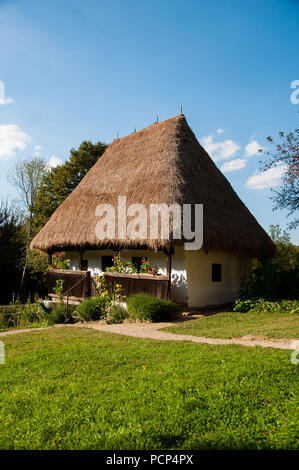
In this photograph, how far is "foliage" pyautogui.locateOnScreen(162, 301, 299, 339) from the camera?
7026 millimetres

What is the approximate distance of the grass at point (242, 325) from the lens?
702cm

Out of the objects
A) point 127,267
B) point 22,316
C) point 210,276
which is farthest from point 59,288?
point 210,276

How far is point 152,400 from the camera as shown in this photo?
3.58 metres

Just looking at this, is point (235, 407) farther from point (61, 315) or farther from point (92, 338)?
point (61, 315)

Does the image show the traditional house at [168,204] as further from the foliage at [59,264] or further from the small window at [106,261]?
the foliage at [59,264]

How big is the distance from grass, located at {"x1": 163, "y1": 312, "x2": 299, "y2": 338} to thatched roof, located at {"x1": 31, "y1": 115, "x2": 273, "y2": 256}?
8.03 feet

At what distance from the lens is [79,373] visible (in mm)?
4727

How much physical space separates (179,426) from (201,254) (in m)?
8.70

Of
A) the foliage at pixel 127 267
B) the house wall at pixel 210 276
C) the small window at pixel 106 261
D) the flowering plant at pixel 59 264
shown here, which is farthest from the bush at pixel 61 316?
the house wall at pixel 210 276

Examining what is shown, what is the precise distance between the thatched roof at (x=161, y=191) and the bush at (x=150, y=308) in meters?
1.60

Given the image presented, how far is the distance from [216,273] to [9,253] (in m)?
11.6

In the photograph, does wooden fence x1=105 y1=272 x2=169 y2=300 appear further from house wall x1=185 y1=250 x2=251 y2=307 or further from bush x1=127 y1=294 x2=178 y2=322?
house wall x1=185 y1=250 x2=251 y2=307
